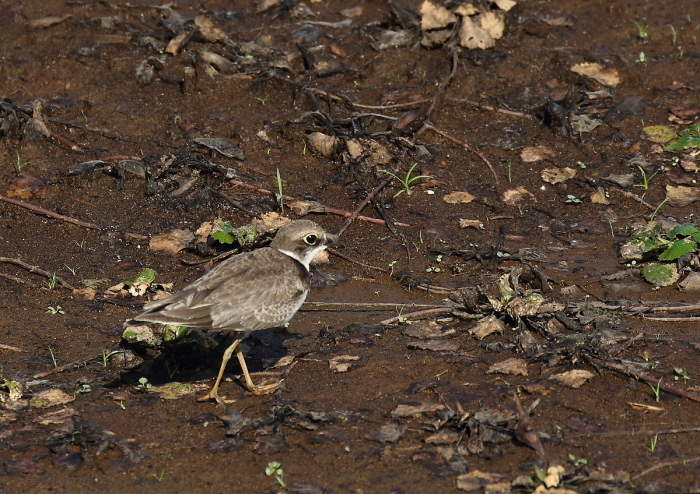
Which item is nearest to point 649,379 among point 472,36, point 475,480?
point 475,480

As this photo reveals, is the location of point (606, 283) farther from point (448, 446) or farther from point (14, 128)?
point (14, 128)

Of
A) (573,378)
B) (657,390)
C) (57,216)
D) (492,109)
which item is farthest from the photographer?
(492,109)

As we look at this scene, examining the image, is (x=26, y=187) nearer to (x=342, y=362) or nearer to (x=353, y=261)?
(x=353, y=261)

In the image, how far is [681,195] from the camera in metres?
9.94

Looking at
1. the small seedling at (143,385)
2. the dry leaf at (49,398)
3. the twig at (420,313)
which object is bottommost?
the twig at (420,313)

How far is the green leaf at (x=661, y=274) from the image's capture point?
27.5 ft

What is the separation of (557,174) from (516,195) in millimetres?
621

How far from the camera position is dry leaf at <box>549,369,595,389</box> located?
6750 mm

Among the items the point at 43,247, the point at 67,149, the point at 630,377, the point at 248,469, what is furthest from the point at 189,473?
the point at 67,149

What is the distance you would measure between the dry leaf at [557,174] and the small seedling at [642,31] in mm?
3190

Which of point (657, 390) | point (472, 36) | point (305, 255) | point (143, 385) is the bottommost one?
point (143, 385)

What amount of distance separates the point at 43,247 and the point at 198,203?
5.48 feet

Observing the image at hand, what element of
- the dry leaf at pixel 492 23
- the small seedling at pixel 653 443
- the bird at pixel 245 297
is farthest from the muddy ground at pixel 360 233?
the bird at pixel 245 297

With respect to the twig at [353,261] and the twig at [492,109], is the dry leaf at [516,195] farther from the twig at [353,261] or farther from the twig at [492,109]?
the twig at [353,261]
